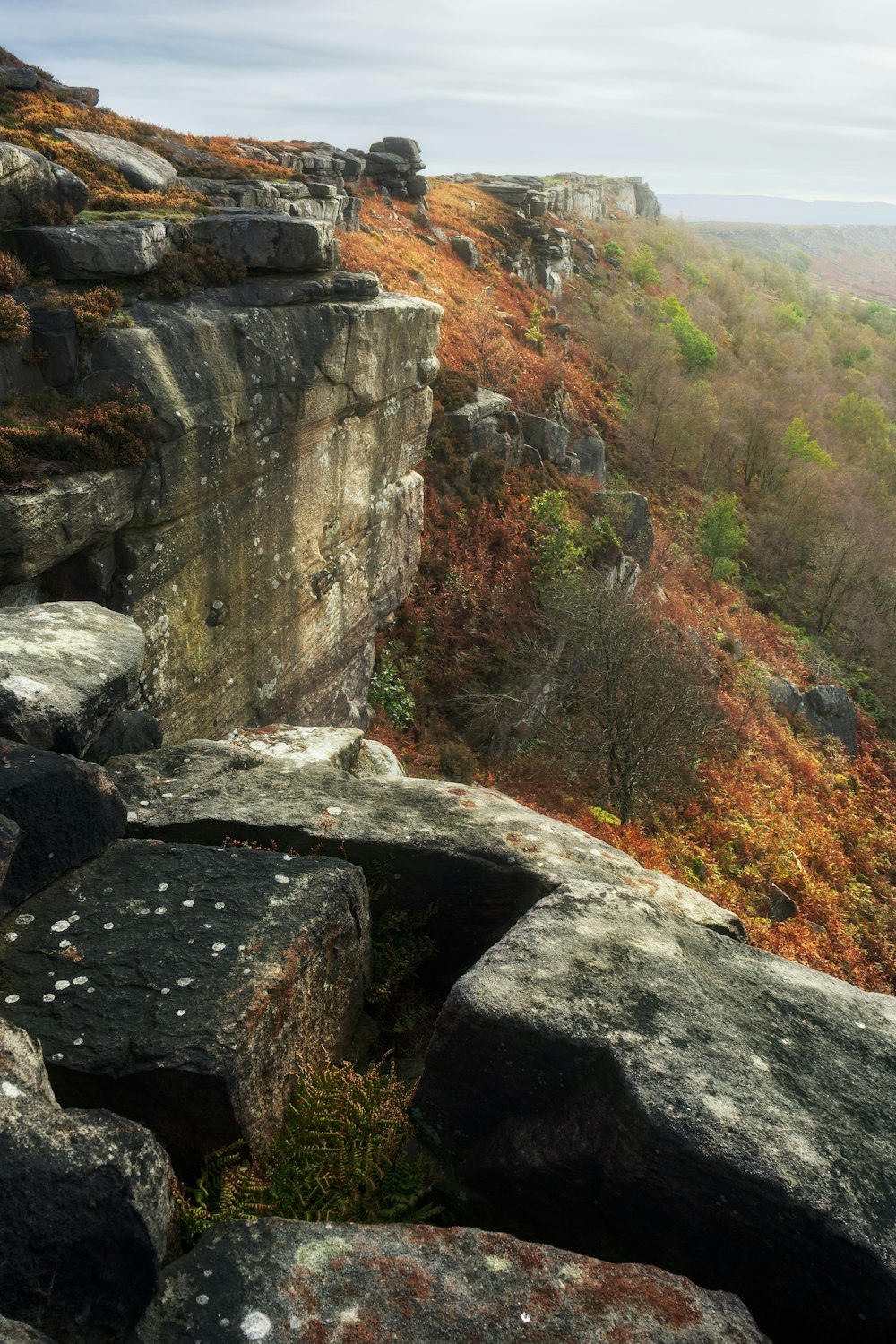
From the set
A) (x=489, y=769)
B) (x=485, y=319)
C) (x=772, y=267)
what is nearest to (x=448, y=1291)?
(x=489, y=769)

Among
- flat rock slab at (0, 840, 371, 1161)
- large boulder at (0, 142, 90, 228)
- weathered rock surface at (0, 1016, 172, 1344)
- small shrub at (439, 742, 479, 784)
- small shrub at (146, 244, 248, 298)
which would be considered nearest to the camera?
weathered rock surface at (0, 1016, 172, 1344)

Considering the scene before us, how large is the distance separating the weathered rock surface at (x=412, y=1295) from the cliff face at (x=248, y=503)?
646cm

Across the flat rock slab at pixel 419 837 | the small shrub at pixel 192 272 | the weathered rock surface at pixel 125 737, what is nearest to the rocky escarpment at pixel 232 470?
the small shrub at pixel 192 272

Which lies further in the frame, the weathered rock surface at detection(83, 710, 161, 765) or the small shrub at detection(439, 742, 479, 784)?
the small shrub at detection(439, 742, 479, 784)

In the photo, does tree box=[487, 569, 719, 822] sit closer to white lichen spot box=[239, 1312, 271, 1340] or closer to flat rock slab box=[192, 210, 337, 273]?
flat rock slab box=[192, 210, 337, 273]

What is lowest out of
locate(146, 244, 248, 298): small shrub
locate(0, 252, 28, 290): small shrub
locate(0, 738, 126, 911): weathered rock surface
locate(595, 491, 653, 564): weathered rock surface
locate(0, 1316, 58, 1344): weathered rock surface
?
locate(595, 491, 653, 564): weathered rock surface

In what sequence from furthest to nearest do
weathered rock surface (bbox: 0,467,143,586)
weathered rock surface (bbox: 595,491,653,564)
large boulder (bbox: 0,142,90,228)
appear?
weathered rock surface (bbox: 595,491,653,564), large boulder (bbox: 0,142,90,228), weathered rock surface (bbox: 0,467,143,586)

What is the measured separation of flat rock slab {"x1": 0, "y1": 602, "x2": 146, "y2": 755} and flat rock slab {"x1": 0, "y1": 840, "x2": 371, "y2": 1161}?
38.2 inches

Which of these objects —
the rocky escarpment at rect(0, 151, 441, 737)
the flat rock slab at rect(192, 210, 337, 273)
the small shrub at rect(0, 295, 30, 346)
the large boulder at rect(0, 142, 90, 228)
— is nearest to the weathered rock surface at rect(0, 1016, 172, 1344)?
the rocky escarpment at rect(0, 151, 441, 737)

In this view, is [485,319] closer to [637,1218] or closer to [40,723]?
[40,723]

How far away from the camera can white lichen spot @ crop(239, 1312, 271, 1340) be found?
2.86 metres

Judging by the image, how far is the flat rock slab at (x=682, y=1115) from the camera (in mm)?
3520

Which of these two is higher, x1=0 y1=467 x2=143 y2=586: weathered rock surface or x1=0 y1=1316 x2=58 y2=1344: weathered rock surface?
x1=0 y1=467 x2=143 y2=586: weathered rock surface

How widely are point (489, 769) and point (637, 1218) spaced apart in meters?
13.2
